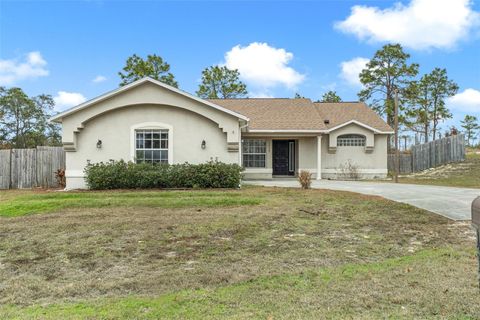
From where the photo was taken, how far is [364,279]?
4.50 meters

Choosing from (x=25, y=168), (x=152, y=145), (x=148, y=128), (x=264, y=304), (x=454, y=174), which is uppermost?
(x=148, y=128)

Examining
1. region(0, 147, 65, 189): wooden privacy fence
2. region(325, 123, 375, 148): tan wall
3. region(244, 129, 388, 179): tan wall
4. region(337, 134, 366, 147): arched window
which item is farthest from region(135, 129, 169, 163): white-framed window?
region(337, 134, 366, 147): arched window

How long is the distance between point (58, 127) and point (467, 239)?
33996 mm

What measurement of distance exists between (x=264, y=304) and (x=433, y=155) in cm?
2415

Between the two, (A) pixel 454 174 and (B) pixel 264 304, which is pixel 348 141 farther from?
(B) pixel 264 304

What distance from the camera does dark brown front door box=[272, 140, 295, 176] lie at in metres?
21.5

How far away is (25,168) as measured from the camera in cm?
1689

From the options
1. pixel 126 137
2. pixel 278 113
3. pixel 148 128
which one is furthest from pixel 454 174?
pixel 126 137

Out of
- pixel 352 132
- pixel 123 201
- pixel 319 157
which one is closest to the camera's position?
pixel 123 201

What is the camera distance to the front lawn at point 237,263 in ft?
12.2

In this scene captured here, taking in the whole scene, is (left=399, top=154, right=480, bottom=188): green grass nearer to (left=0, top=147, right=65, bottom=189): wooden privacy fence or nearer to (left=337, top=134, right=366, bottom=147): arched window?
(left=337, top=134, right=366, bottom=147): arched window

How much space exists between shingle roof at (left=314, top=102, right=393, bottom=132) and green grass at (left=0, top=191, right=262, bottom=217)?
11.7m

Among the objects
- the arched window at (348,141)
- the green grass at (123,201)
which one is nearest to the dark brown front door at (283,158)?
the arched window at (348,141)

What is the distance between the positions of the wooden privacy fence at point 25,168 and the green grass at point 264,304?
1475cm
